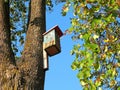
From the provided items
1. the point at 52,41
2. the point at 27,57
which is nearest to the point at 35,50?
the point at 27,57

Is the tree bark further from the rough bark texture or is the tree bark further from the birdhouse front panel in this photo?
the birdhouse front panel

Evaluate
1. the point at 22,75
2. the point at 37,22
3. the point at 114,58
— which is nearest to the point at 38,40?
the point at 37,22

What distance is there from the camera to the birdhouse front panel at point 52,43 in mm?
6875

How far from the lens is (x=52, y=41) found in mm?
6898

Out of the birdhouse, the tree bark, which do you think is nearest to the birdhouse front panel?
the birdhouse

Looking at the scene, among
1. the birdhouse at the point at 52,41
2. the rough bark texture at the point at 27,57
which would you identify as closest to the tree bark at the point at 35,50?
the rough bark texture at the point at 27,57

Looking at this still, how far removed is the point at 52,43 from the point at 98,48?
1073 millimetres

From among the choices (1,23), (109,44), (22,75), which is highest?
(1,23)

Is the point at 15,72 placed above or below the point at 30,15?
below

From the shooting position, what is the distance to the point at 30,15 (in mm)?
7582

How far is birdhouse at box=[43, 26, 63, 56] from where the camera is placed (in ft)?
22.6

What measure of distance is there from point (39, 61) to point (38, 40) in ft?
1.57

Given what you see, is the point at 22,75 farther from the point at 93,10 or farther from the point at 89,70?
the point at 93,10

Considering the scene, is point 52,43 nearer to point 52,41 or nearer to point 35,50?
point 52,41
